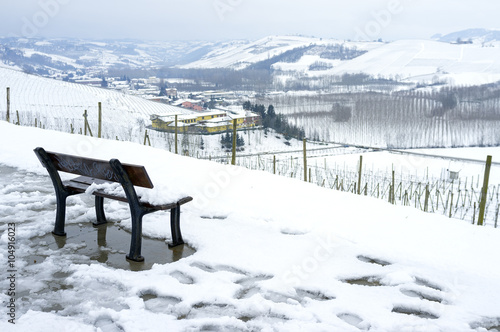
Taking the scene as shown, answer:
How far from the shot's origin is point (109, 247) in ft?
15.0

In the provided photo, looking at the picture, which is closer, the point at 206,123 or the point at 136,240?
the point at 136,240

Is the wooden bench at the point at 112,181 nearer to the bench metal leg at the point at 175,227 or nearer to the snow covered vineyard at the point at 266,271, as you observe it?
the bench metal leg at the point at 175,227

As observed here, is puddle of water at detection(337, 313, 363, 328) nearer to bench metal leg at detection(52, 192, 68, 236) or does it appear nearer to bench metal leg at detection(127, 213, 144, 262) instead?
bench metal leg at detection(127, 213, 144, 262)

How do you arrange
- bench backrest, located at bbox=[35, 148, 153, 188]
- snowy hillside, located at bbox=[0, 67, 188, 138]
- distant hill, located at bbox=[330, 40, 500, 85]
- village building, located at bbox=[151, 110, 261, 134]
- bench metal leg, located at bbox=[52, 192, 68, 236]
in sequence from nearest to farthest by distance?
bench backrest, located at bbox=[35, 148, 153, 188]
bench metal leg, located at bbox=[52, 192, 68, 236]
village building, located at bbox=[151, 110, 261, 134]
snowy hillside, located at bbox=[0, 67, 188, 138]
distant hill, located at bbox=[330, 40, 500, 85]

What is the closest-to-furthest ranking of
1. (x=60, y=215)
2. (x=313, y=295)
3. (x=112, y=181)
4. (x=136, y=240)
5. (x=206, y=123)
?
1. (x=313, y=295)
2. (x=136, y=240)
3. (x=112, y=181)
4. (x=60, y=215)
5. (x=206, y=123)

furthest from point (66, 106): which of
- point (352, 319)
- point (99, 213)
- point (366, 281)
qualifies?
point (352, 319)

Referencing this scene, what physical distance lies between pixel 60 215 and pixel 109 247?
0.63 meters

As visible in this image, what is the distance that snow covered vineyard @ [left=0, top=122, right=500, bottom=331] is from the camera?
10.7 ft

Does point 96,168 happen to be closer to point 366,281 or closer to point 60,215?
point 60,215

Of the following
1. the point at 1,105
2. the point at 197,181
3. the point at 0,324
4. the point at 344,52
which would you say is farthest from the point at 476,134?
the point at 344,52

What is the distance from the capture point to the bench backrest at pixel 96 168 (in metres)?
4.02

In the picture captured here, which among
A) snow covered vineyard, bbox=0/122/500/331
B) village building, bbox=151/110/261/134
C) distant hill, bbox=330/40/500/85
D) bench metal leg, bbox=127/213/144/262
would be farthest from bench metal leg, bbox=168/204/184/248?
distant hill, bbox=330/40/500/85

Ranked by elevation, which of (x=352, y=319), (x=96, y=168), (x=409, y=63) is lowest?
(x=352, y=319)

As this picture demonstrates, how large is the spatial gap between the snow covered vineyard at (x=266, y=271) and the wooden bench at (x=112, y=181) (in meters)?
0.16
